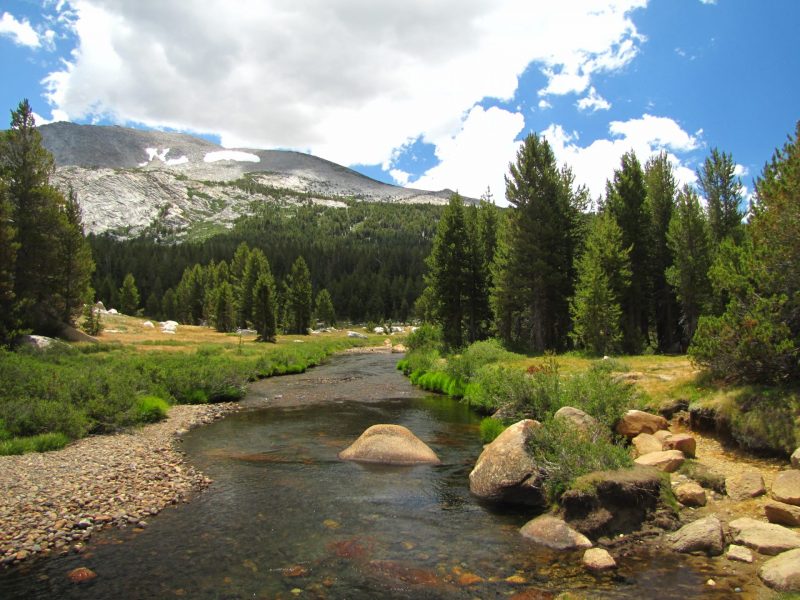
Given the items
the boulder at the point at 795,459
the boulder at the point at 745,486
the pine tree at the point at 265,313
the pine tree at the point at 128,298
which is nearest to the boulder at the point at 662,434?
the boulder at the point at 745,486

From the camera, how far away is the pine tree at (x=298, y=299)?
93875 mm

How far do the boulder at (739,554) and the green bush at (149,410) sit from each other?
21.3m

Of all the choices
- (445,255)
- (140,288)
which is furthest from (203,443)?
(140,288)

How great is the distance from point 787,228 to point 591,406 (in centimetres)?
797

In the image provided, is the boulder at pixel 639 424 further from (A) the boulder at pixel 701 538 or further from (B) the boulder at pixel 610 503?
(A) the boulder at pixel 701 538

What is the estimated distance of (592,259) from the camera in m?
34.9

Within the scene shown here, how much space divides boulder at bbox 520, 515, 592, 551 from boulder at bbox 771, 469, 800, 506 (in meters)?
4.28

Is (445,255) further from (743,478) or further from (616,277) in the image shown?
(743,478)

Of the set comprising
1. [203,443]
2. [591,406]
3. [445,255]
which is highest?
[445,255]

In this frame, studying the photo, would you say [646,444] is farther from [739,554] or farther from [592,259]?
[592,259]

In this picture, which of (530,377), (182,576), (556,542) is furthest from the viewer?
(530,377)

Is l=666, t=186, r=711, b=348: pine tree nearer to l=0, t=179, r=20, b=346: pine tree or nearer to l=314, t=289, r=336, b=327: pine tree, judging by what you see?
l=0, t=179, r=20, b=346: pine tree

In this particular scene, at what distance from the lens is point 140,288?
154 meters

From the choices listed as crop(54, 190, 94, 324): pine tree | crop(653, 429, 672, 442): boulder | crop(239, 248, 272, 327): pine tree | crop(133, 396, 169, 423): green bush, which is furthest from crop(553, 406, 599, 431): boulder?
crop(239, 248, 272, 327): pine tree
